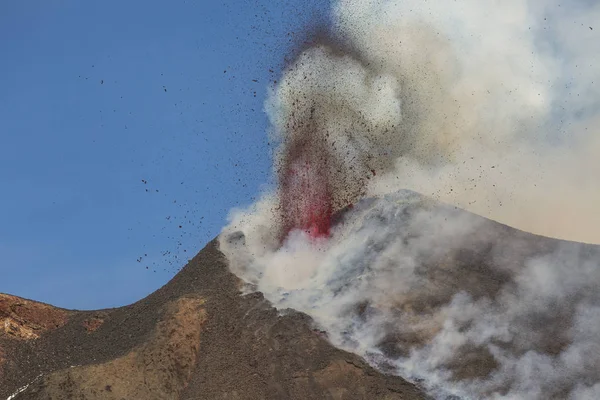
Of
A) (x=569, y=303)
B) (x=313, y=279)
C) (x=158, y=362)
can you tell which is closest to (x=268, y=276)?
(x=313, y=279)

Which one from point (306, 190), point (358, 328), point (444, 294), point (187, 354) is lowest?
point (187, 354)

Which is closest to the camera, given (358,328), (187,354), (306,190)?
(187,354)

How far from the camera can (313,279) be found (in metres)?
45.2

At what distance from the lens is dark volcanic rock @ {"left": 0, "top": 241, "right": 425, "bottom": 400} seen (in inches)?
1421

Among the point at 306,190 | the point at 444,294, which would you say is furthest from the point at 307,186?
the point at 444,294

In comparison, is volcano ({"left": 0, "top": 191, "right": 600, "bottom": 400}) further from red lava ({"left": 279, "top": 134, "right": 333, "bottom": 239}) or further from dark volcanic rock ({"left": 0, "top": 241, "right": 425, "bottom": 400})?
red lava ({"left": 279, "top": 134, "right": 333, "bottom": 239})

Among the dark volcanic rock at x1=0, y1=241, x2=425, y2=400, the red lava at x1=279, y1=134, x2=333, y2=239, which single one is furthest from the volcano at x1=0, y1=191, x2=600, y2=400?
the red lava at x1=279, y1=134, x2=333, y2=239

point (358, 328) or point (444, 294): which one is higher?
point (444, 294)

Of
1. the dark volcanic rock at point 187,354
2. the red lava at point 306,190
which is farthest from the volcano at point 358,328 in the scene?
the red lava at point 306,190

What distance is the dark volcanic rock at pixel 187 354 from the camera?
3609 cm

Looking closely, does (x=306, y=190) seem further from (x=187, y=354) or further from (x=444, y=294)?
(x=187, y=354)

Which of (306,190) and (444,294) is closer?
(444,294)

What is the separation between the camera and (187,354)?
38.8 meters

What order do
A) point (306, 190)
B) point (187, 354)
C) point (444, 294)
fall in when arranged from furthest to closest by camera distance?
1. point (306, 190)
2. point (444, 294)
3. point (187, 354)
